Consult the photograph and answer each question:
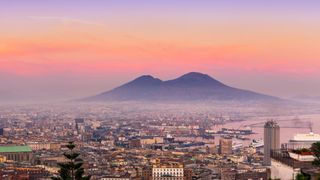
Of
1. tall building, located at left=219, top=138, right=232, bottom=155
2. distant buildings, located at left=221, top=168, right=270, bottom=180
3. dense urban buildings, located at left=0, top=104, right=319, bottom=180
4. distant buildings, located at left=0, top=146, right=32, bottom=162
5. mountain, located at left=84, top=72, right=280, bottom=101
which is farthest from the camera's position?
mountain, located at left=84, top=72, right=280, bottom=101

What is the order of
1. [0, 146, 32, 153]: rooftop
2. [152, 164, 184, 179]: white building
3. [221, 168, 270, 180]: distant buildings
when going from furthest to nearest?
[0, 146, 32, 153]: rooftop, [152, 164, 184, 179]: white building, [221, 168, 270, 180]: distant buildings

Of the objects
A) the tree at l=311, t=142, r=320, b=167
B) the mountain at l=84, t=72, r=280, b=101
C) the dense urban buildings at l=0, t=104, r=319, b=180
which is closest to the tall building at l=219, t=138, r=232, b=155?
the dense urban buildings at l=0, t=104, r=319, b=180

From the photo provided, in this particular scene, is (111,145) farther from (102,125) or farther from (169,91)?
(169,91)

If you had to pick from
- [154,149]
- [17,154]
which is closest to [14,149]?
[17,154]

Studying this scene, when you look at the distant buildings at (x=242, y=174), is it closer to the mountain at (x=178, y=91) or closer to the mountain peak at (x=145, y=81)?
the mountain at (x=178, y=91)

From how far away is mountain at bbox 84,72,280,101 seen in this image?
173000 mm

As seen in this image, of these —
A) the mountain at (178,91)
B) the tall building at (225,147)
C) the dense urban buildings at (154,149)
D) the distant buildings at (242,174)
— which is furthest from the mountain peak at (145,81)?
the distant buildings at (242,174)

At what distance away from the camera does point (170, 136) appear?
8106 cm

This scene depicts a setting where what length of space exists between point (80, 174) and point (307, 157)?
4.67 meters

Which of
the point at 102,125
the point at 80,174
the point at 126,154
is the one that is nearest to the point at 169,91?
the point at 102,125

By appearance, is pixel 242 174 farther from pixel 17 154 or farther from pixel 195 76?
pixel 195 76

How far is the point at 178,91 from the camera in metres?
179

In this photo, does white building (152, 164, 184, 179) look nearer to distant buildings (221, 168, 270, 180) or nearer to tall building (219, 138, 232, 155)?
distant buildings (221, 168, 270, 180)

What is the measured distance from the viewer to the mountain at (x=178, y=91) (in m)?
173
